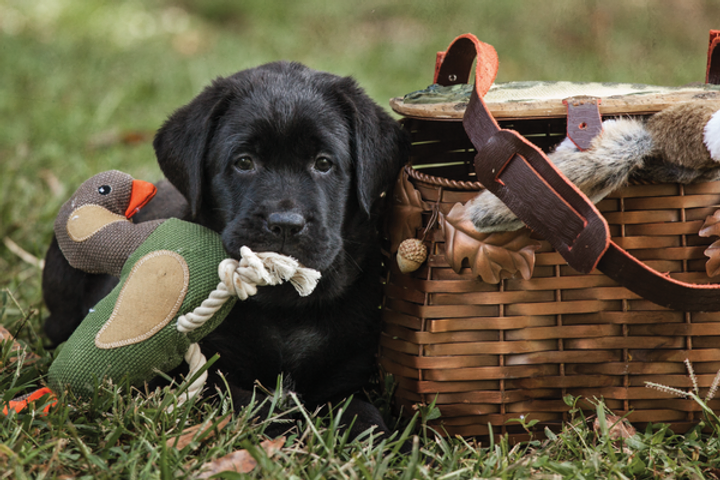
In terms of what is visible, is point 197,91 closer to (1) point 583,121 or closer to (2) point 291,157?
(2) point 291,157

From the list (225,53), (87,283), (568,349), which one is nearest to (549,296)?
(568,349)

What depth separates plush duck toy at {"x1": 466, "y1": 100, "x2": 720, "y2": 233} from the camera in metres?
1.79

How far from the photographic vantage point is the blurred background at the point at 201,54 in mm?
4668

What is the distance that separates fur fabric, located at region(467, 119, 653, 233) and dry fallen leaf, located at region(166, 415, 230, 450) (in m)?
0.90

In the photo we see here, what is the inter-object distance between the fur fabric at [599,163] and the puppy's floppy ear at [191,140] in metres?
0.93

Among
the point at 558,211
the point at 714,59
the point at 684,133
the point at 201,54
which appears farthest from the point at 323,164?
the point at 201,54

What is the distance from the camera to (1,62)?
6703mm

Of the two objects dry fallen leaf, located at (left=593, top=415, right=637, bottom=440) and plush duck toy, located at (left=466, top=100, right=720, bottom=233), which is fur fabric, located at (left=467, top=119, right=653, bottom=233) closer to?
plush duck toy, located at (left=466, top=100, right=720, bottom=233)

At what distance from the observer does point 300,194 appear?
6.88 feet

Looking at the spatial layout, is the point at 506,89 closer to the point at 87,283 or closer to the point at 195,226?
the point at 195,226

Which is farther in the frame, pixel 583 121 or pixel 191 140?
pixel 191 140

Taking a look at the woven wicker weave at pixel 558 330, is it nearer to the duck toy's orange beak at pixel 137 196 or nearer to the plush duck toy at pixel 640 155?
the plush duck toy at pixel 640 155

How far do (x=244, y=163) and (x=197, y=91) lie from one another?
4.34 meters

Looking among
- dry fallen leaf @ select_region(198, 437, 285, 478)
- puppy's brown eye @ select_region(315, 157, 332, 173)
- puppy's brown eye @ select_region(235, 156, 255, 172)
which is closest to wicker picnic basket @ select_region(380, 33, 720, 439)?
puppy's brown eye @ select_region(315, 157, 332, 173)
